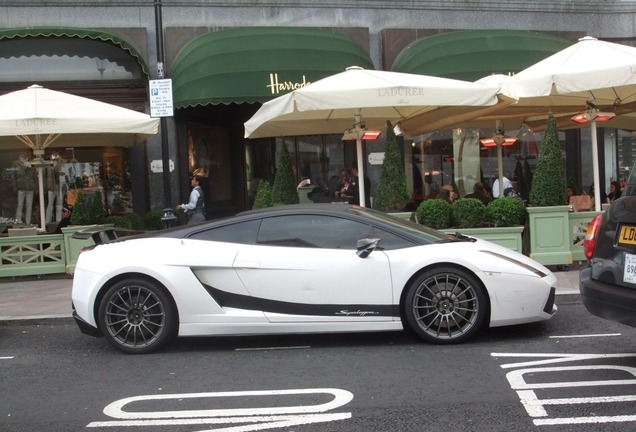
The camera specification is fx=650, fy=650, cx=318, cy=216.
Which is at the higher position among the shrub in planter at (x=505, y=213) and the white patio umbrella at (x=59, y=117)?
the white patio umbrella at (x=59, y=117)

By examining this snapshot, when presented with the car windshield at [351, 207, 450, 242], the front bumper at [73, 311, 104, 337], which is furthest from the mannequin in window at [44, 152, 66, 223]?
the car windshield at [351, 207, 450, 242]

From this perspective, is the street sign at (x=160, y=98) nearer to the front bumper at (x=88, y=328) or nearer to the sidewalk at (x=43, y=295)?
the sidewalk at (x=43, y=295)

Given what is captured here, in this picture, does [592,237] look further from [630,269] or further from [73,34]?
[73,34]

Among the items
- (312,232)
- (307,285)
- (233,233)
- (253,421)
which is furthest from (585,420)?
(233,233)

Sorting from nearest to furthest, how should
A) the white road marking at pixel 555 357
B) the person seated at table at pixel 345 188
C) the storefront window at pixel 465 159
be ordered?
the white road marking at pixel 555 357 < the person seated at table at pixel 345 188 < the storefront window at pixel 465 159

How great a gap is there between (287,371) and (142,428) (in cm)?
144

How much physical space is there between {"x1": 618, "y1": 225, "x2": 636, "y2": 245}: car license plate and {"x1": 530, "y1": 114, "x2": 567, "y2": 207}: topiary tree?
4809 millimetres

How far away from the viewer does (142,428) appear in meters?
4.17

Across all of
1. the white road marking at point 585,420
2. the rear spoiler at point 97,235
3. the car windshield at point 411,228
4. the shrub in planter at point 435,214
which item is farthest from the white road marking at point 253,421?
the shrub in planter at point 435,214

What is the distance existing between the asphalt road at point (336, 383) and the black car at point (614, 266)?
1.81ft

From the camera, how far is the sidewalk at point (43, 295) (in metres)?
7.70

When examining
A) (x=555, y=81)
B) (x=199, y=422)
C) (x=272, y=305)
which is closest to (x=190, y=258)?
(x=272, y=305)

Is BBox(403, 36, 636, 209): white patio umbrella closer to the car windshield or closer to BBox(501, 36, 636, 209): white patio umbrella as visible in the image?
BBox(501, 36, 636, 209): white patio umbrella

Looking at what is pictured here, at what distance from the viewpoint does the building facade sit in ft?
43.9
